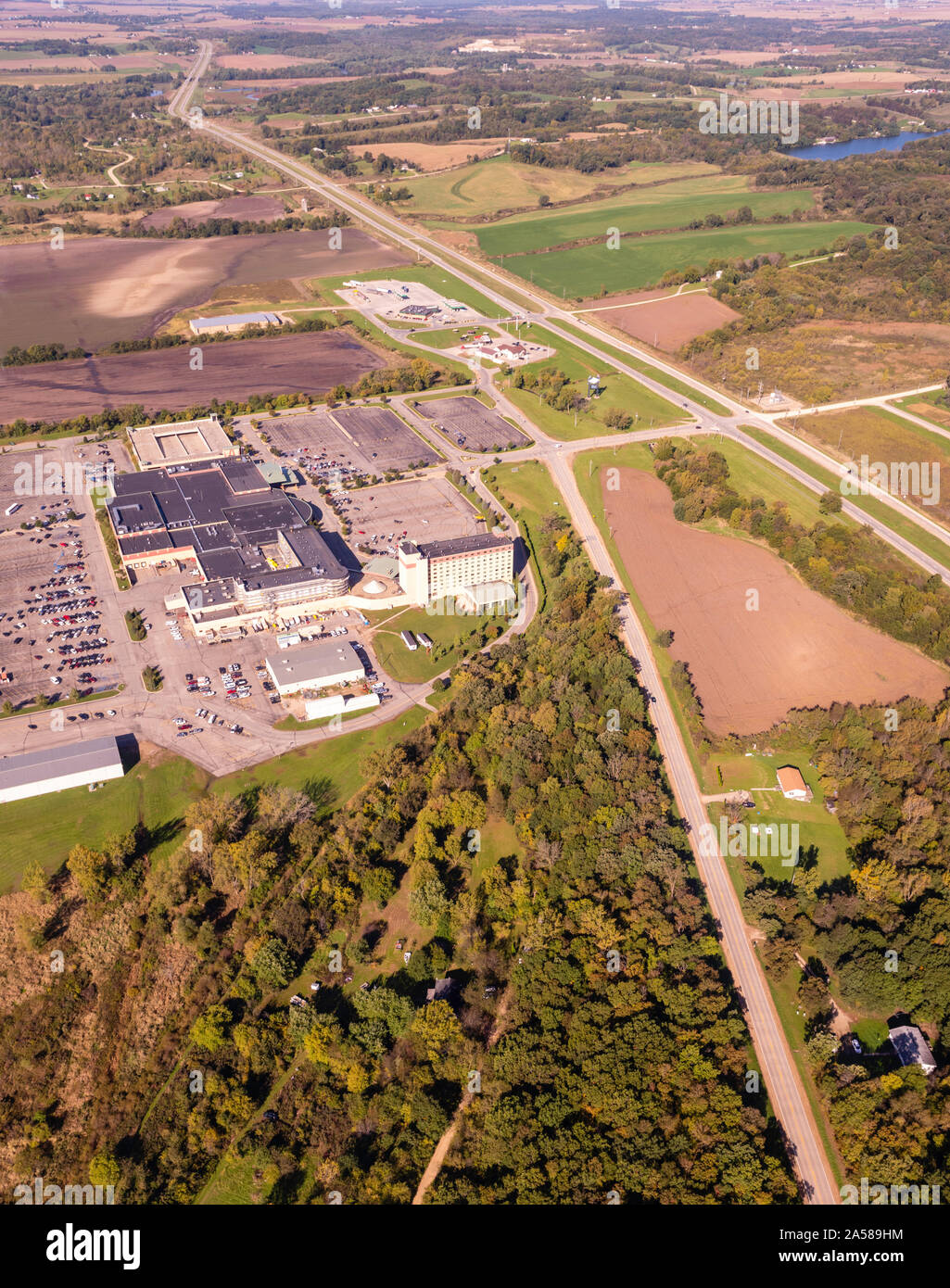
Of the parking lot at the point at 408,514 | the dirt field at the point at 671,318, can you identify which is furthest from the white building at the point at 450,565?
the dirt field at the point at 671,318

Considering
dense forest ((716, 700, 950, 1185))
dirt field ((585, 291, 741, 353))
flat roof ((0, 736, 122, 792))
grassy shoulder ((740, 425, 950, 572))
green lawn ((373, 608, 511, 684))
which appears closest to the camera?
dense forest ((716, 700, 950, 1185))

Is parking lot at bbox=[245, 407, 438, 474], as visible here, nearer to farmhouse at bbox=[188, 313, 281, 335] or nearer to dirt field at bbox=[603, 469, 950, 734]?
dirt field at bbox=[603, 469, 950, 734]

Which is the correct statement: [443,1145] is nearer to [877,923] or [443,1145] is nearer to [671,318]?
[877,923]

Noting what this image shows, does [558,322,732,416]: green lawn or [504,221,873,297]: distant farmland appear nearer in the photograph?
[558,322,732,416]: green lawn

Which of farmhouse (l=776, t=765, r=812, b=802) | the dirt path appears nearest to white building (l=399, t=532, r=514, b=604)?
farmhouse (l=776, t=765, r=812, b=802)

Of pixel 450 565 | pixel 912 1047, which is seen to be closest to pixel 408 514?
pixel 450 565

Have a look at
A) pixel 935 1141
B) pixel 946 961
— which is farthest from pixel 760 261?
pixel 935 1141

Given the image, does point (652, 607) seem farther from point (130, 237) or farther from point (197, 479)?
point (130, 237)

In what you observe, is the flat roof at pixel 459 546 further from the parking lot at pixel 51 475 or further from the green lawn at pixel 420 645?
the parking lot at pixel 51 475
